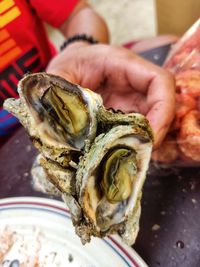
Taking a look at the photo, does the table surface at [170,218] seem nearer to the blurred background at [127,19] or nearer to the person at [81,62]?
the person at [81,62]

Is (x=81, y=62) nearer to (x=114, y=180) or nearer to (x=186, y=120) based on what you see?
(x=186, y=120)

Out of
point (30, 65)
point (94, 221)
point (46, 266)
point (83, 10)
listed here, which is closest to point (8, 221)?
point (46, 266)

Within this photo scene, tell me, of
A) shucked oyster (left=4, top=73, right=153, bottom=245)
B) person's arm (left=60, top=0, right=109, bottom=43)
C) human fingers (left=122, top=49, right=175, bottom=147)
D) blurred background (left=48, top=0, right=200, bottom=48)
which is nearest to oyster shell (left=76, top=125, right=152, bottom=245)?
shucked oyster (left=4, top=73, right=153, bottom=245)

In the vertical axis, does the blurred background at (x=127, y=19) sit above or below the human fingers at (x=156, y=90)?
below

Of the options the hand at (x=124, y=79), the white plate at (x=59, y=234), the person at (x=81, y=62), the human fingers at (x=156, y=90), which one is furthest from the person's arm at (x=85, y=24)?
the white plate at (x=59, y=234)

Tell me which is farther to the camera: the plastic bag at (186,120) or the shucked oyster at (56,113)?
the plastic bag at (186,120)

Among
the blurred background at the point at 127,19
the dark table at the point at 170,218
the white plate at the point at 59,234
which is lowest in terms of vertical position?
the blurred background at the point at 127,19

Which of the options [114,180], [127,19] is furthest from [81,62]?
[127,19]
